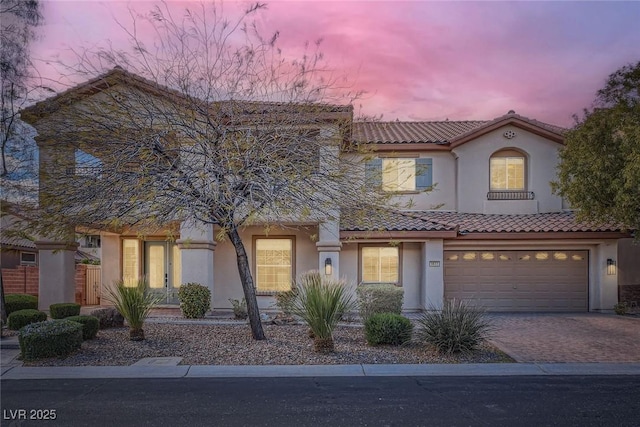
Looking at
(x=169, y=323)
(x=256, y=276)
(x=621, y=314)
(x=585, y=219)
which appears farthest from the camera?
(x=256, y=276)

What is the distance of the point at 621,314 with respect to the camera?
18.2 metres

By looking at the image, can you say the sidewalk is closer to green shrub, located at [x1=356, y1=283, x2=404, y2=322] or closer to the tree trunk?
the tree trunk

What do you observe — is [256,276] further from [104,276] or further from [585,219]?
[585,219]

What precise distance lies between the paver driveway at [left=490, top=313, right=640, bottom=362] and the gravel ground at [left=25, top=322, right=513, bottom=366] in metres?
1.07

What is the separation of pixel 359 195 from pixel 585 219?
9.26m

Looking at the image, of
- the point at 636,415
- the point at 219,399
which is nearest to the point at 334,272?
the point at 219,399

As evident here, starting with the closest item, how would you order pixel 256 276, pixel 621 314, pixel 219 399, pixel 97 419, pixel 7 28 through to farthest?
pixel 97 419 → pixel 219 399 → pixel 7 28 → pixel 621 314 → pixel 256 276

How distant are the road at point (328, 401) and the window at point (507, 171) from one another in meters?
11.9

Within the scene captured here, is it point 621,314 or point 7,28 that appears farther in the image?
point 621,314

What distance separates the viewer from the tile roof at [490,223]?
1803cm

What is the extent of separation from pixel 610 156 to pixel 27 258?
2549 cm

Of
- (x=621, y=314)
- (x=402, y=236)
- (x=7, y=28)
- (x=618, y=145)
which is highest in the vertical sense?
(x=7, y=28)

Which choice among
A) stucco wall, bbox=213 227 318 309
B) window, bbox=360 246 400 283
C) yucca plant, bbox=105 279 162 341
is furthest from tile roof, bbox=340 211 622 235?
yucca plant, bbox=105 279 162 341

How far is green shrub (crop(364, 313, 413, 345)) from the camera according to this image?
1164 cm
